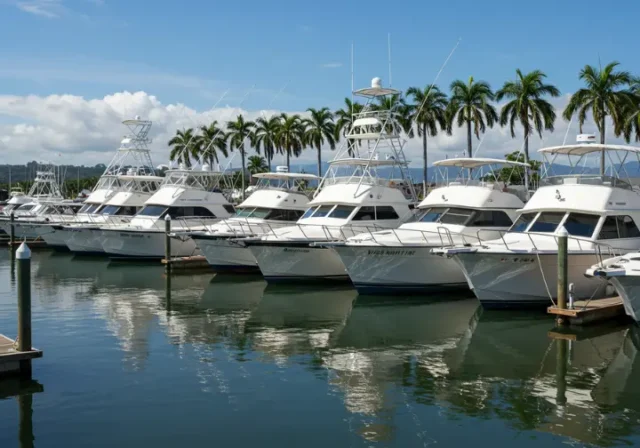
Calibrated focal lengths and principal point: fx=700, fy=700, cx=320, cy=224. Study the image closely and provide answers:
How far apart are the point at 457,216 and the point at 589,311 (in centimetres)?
756

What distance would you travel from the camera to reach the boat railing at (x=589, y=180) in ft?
69.8

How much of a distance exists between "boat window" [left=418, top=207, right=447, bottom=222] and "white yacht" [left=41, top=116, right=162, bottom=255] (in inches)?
704

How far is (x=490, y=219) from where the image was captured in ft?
80.0

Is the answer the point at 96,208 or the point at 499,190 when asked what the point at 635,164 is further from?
the point at 96,208

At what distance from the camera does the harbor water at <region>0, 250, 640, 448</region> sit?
10703mm

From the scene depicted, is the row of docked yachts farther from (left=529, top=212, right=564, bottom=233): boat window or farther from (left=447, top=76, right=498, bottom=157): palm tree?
(left=447, top=76, right=498, bottom=157): palm tree

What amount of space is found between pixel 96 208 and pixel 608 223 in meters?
29.9

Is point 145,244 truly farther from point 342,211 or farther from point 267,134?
point 267,134

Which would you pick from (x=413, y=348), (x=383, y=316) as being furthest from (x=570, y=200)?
(x=413, y=348)

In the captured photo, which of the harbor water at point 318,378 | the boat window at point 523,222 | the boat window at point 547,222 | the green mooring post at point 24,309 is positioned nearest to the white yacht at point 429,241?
the harbor water at point 318,378

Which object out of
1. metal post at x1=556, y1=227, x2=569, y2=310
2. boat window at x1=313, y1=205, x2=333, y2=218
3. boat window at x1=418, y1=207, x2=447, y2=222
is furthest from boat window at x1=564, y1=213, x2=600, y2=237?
boat window at x1=313, y1=205, x2=333, y2=218

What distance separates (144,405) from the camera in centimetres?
1192

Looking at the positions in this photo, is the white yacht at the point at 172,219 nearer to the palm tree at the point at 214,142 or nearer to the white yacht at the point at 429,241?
the white yacht at the point at 429,241

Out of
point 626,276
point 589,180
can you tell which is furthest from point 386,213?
point 626,276
